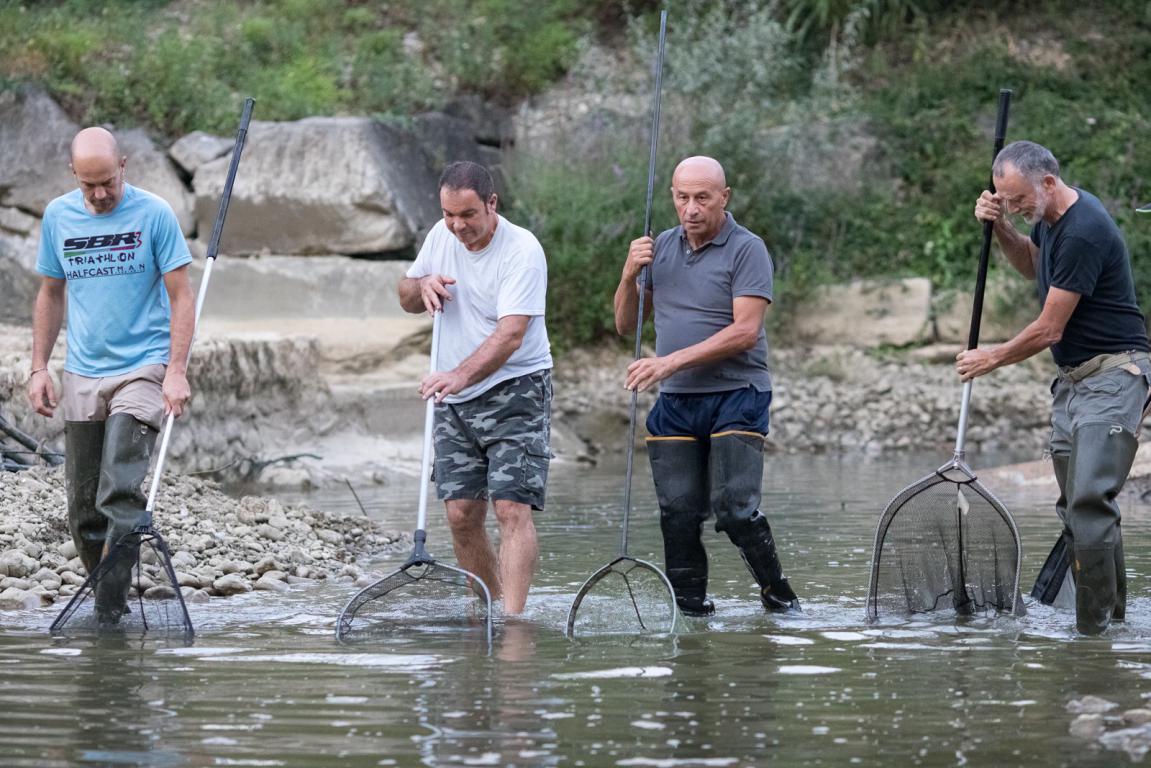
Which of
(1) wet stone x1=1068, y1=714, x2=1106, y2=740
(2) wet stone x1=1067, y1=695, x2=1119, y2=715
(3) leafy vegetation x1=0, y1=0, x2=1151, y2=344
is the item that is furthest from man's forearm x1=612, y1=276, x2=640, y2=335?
(3) leafy vegetation x1=0, y1=0, x2=1151, y2=344

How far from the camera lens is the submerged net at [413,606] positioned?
700 centimetres

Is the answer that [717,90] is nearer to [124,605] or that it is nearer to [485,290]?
[485,290]

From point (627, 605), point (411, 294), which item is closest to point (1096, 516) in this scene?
point (627, 605)

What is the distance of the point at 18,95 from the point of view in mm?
19109

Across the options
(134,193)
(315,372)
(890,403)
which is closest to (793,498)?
(315,372)

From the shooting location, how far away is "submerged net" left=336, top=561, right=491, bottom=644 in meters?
7.00

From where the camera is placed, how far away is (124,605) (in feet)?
23.4

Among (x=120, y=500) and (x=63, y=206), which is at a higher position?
(x=63, y=206)

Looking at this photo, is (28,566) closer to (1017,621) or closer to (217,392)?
(1017,621)

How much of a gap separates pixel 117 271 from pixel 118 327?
222 millimetres

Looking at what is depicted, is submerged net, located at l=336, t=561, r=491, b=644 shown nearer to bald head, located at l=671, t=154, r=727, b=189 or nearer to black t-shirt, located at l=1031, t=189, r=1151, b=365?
bald head, located at l=671, t=154, r=727, b=189

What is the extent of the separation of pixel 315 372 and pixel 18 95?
5.95 meters

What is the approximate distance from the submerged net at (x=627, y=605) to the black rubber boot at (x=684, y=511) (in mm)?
409

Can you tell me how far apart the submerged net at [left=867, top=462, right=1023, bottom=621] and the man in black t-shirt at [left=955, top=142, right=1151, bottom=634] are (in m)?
0.44
